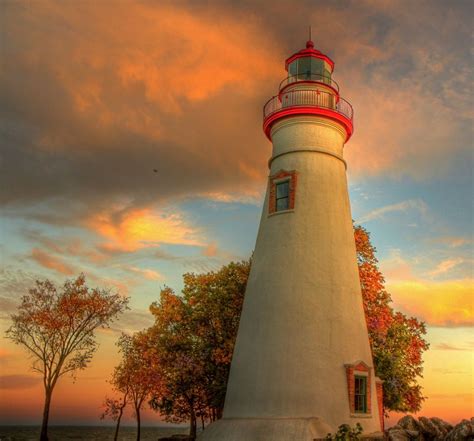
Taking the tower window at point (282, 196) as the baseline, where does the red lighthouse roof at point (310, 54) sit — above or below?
above

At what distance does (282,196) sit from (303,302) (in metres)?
5.08

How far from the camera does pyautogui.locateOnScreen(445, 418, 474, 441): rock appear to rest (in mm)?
22109

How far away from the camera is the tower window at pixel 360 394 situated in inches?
846

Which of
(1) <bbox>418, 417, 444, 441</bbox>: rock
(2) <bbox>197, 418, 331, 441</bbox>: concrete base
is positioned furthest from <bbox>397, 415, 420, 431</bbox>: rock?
(2) <bbox>197, 418, 331, 441</bbox>: concrete base

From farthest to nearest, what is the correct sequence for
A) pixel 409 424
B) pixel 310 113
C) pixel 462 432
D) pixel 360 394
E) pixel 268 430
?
pixel 310 113, pixel 409 424, pixel 462 432, pixel 360 394, pixel 268 430

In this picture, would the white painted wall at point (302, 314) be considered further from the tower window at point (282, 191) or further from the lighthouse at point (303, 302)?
the tower window at point (282, 191)

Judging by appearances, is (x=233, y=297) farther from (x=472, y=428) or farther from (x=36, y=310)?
(x=472, y=428)

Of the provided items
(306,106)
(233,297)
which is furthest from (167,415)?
(306,106)

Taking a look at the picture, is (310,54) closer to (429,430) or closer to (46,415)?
(429,430)

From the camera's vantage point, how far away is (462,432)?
22.2 m

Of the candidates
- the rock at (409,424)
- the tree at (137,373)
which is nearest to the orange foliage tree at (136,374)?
the tree at (137,373)

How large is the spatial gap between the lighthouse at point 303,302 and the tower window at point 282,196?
5 centimetres

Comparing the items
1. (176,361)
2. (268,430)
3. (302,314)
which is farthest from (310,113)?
(176,361)

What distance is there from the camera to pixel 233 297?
31953mm
